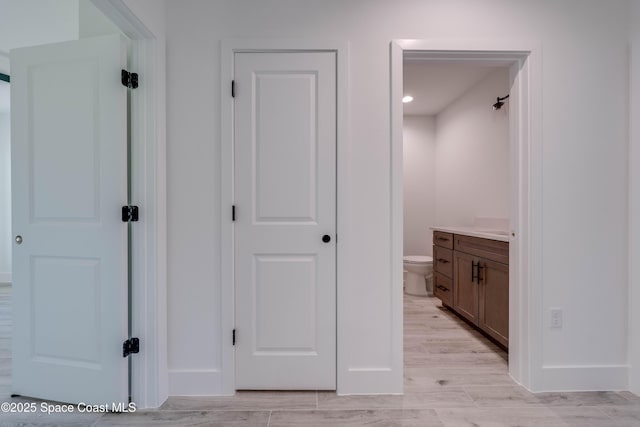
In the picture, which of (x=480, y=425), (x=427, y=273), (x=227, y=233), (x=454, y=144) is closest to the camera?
(x=480, y=425)

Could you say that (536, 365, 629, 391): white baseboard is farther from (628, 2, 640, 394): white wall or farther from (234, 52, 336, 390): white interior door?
(234, 52, 336, 390): white interior door

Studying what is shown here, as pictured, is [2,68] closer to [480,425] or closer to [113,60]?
[113,60]

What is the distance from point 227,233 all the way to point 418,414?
1421mm

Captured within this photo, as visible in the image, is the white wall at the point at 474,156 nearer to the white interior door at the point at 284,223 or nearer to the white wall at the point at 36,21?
the white interior door at the point at 284,223

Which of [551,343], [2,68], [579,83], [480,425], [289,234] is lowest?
[480,425]

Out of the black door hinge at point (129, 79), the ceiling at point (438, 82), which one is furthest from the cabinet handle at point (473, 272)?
the black door hinge at point (129, 79)

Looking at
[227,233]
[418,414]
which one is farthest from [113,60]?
[418,414]

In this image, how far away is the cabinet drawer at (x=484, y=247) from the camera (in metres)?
2.37

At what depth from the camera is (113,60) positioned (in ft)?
5.56

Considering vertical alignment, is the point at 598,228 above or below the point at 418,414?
above

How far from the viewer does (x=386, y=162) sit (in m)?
1.91

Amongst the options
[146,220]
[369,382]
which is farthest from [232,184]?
[369,382]

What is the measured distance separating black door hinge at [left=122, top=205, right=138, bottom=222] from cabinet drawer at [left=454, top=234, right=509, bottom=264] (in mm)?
2415

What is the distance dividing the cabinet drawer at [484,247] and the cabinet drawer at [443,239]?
106mm
